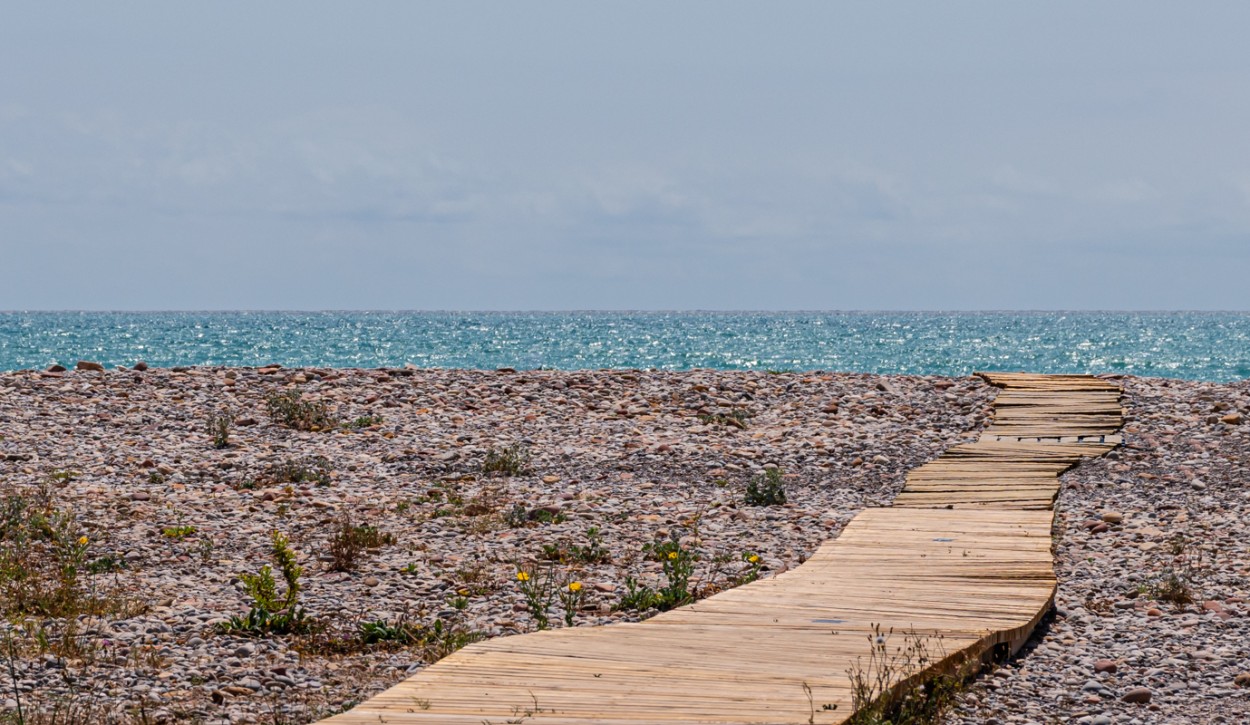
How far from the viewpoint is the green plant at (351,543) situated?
8664mm

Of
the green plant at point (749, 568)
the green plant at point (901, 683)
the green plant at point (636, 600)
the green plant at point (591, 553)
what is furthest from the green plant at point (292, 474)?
the green plant at point (901, 683)

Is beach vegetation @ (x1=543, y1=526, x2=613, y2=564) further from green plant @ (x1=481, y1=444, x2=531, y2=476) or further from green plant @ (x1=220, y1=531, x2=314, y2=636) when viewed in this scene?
A: green plant @ (x1=481, y1=444, x2=531, y2=476)

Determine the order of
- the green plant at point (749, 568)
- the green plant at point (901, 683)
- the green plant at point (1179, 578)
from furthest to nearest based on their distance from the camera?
the green plant at point (749, 568) → the green plant at point (1179, 578) → the green plant at point (901, 683)

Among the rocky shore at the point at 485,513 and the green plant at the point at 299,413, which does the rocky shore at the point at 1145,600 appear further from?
the green plant at the point at 299,413

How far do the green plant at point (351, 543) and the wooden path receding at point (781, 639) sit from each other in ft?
10.1

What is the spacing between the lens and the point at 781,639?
234 inches

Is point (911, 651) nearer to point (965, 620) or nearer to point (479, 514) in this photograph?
point (965, 620)

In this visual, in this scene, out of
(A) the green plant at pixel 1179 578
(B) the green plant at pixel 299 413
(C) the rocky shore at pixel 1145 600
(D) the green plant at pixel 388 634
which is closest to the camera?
(C) the rocky shore at pixel 1145 600

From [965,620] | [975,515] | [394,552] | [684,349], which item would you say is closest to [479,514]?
[394,552]

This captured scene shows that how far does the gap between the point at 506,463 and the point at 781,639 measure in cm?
708

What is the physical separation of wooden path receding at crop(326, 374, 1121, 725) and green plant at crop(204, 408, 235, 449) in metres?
7.43

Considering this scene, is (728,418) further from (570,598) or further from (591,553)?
(570,598)

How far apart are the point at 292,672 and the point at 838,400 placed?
11.5 metres

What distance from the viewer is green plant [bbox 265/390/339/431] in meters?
14.8
